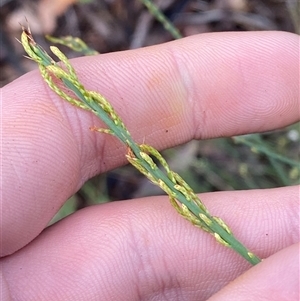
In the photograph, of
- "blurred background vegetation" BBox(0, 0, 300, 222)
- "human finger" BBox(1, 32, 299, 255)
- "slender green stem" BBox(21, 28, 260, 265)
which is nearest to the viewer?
"slender green stem" BBox(21, 28, 260, 265)

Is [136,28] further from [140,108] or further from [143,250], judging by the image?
[143,250]

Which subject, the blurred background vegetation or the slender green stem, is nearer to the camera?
the slender green stem

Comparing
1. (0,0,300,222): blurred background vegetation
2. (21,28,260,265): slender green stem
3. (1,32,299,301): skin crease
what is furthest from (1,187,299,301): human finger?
(0,0,300,222): blurred background vegetation

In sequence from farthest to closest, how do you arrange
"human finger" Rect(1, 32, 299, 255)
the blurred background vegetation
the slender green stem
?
the blurred background vegetation
"human finger" Rect(1, 32, 299, 255)
the slender green stem

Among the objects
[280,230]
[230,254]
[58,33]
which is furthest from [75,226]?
[58,33]

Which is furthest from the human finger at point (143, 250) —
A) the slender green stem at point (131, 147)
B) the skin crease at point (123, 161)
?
the slender green stem at point (131, 147)

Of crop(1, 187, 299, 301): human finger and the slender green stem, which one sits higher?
the slender green stem

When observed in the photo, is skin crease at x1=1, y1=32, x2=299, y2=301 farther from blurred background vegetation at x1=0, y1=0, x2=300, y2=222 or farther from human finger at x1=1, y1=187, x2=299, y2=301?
blurred background vegetation at x1=0, y1=0, x2=300, y2=222
